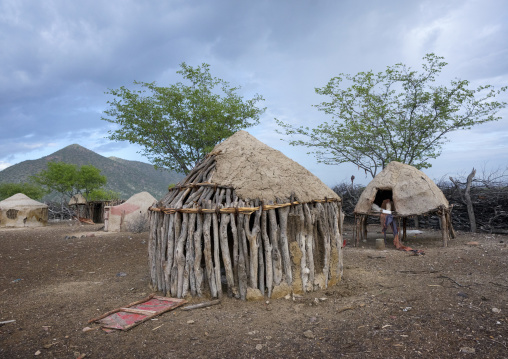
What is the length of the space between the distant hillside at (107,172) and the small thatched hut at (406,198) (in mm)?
49608

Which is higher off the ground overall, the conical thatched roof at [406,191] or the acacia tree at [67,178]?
the acacia tree at [67,178]

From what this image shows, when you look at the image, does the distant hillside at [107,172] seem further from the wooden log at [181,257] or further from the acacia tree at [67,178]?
the wooden log at [181,257]

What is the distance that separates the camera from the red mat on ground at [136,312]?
419 centimetres

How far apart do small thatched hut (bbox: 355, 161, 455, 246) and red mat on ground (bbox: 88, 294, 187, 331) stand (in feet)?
22.6

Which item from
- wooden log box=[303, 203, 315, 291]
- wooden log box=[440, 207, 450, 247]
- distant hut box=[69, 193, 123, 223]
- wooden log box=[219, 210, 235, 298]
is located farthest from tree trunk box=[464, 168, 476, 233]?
distant hut box=[69, 193, 123, 223]

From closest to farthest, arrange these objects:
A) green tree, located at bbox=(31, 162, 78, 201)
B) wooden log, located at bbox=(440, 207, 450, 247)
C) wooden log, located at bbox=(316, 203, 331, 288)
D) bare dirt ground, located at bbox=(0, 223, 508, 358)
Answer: bare dirt ground, located at bbox=(0, 223, 508, 358) → wooden log, located at bbox=(316, 203, 331, 288) → wooden log, located at bbox=(440, 207, 450, 247) → green tree, located at bbox=(31, 162, 78, 201)

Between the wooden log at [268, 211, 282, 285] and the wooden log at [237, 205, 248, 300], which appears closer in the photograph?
the wooden log at [237, 205, 248, 300]

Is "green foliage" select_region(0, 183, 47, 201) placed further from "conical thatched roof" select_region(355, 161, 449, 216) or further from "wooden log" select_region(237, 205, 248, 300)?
"wooden log" select_region(237, 205, 248, 300)

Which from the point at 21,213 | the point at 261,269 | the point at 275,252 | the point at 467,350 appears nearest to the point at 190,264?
the point at 261,269

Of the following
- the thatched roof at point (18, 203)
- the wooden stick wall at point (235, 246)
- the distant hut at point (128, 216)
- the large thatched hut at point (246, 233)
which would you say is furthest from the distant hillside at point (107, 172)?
the wooden stick wall at point (235, 246)

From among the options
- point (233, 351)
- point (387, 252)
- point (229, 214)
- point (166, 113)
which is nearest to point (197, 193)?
point (229, 214)

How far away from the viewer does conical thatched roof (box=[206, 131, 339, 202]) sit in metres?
5.36

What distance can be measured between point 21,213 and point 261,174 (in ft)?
61.6

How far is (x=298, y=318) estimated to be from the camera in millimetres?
4285
